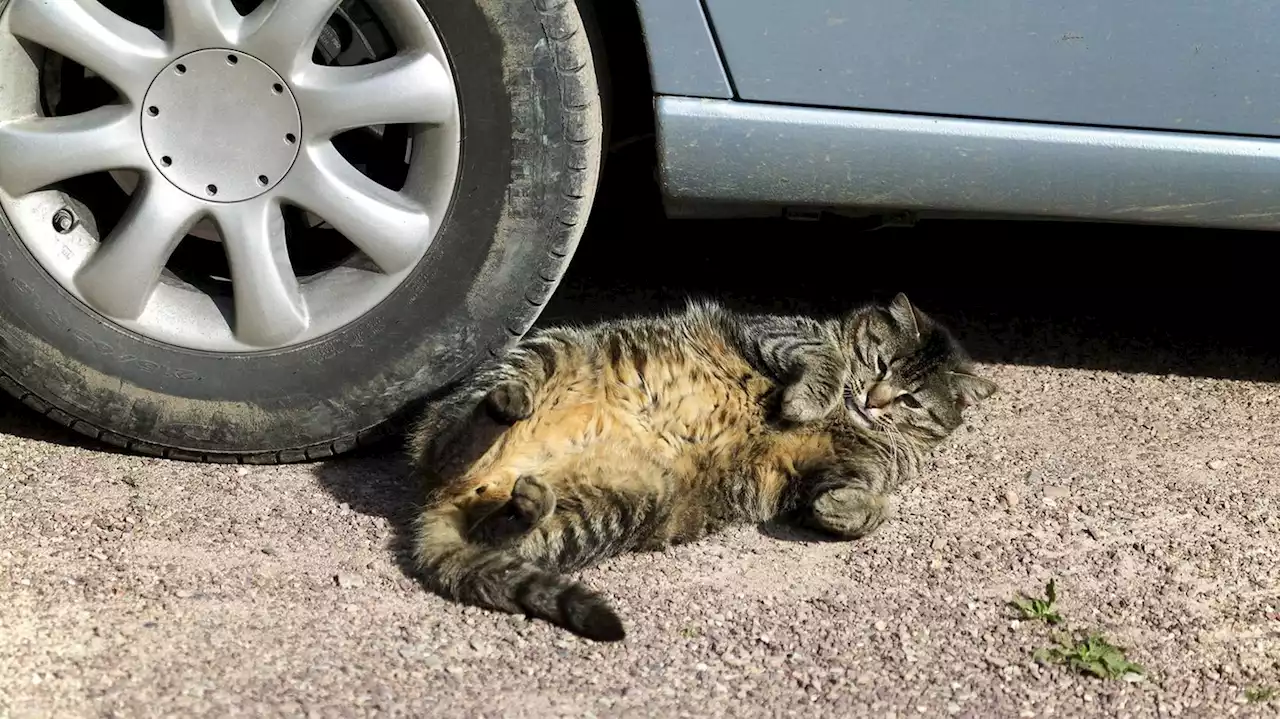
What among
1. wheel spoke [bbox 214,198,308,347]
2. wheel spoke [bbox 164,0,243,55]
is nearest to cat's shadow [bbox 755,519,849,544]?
wheel spoke [bbox 214,198,308,347]

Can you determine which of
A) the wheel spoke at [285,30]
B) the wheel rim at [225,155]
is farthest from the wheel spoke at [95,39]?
the wheel spoke at [285,30]

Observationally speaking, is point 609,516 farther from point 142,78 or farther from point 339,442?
Result: point 142,78

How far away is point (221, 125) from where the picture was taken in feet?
10.8

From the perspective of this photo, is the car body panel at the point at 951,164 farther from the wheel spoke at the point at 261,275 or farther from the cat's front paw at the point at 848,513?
the wheel spoke at the point at 261,275

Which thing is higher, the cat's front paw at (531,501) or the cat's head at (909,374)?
the cat's head at (909,374)

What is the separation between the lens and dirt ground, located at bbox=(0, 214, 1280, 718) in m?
2.69

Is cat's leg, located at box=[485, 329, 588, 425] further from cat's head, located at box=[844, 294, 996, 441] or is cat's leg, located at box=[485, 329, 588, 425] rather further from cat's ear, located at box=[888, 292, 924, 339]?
cat's ear, located at box=[888, 292, 924, 339]

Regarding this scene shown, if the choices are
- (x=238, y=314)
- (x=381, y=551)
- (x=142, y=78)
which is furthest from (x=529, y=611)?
(x=142, y=78)

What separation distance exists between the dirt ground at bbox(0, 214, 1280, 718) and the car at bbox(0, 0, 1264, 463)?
32cm

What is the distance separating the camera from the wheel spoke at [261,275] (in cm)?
334

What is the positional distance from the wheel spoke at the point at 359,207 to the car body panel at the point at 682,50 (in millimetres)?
780

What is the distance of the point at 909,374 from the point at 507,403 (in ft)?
5.06

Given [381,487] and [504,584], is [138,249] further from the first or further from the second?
[504,584]

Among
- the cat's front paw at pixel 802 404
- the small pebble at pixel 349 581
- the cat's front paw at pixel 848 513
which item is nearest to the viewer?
the small pebble at pixel 349 581
